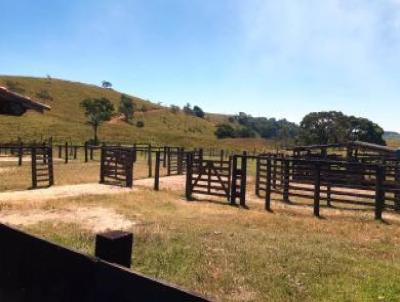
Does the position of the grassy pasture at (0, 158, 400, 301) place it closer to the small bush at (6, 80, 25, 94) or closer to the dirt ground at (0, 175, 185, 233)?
the dirt ground at (0, 175, 185, 233)

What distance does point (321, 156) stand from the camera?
30.4 metres

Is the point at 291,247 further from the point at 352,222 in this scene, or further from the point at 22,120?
the point at 22,120

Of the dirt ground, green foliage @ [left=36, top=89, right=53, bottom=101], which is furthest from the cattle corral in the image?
green foliage @ [left=36, top=89, right=53, bottom=101]

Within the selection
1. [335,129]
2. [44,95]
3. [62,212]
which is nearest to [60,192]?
[62,212]

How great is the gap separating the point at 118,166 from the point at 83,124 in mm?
61912

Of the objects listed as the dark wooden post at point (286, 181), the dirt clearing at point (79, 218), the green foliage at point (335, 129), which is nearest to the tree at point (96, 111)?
the green foliage at point (335, 129)

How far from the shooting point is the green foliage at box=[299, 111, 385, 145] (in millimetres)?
83938

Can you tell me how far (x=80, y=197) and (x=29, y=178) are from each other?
8.27 metres

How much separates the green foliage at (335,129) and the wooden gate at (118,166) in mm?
65051

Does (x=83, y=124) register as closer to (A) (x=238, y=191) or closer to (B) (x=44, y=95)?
(B) (x=44, y=95)

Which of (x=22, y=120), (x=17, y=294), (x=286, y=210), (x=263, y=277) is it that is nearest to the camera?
(x=17, y=294)

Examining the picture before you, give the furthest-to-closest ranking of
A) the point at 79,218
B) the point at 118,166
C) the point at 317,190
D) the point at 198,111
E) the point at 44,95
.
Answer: the point at 198,111
the point at 44,95
the point at 118,166
the point at 317,190
the point at 79,218

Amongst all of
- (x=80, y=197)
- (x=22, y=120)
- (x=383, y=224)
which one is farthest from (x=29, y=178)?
(x=22, y=120)

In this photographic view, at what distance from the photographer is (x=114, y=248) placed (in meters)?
2.87
